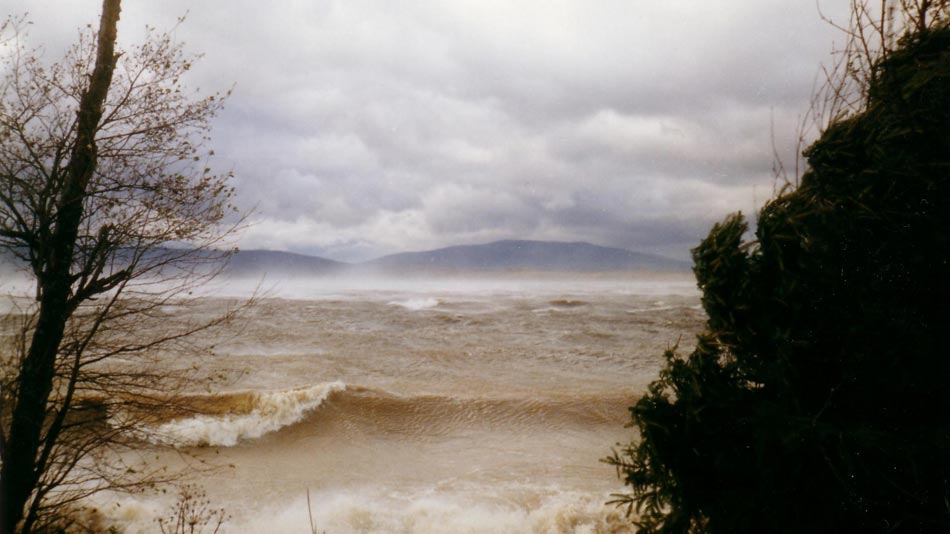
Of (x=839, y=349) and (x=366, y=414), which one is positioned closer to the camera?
(x=839, y=349)

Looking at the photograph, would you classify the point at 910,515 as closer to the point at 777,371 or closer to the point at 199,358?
the point at 777,371

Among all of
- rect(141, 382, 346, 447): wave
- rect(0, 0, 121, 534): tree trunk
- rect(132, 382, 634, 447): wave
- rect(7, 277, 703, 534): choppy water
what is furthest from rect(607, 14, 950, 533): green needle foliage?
rect(141, 382, 346, 447): wave

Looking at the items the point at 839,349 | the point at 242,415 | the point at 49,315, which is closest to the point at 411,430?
the point at 242,415

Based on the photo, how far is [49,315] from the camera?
6609 mm

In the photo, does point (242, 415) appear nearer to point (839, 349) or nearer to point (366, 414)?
point (366, 414)

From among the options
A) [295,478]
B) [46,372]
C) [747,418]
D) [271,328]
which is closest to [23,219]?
[46,372]

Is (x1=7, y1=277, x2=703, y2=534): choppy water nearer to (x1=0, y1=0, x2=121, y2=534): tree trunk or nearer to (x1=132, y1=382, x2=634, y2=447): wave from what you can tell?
(x1=132, y1=382, x2=634, y2=447): wave

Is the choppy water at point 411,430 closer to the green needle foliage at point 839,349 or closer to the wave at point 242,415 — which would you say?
the wave at point 242,415

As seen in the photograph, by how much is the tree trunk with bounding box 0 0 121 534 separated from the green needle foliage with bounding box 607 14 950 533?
24.9 ft

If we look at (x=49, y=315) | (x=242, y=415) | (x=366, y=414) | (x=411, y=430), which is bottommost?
(x=411, y=430)

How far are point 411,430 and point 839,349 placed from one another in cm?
1295

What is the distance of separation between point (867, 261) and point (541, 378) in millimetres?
17758

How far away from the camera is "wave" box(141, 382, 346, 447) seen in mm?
13359

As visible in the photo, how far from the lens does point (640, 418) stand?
3.57 meters
